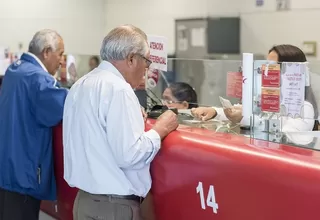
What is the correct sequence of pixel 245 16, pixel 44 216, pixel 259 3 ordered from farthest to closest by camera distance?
pixel 245 16 → pixel 259 3 → pixel 44 216

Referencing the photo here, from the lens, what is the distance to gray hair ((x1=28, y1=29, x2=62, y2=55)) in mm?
3039

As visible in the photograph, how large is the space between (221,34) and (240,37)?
0.81 ft

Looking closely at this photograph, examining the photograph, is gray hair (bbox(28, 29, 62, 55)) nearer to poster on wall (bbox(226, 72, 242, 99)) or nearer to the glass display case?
the glass display case

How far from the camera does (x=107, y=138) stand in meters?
2.01

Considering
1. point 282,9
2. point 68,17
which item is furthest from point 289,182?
point 68,17

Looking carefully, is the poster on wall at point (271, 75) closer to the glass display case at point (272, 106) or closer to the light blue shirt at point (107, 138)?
the glass display case at point (272, 106)

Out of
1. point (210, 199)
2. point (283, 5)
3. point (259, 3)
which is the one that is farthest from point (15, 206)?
point (259, 3)


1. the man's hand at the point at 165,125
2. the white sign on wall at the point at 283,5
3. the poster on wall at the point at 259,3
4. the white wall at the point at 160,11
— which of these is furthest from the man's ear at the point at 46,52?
the white wall at the point at 160,11

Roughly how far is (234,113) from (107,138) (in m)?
0.64

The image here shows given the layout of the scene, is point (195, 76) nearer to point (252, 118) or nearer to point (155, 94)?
point (155, 94)

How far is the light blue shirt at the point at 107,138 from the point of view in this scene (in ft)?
6.41

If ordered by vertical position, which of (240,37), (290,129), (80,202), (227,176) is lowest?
(80,202)

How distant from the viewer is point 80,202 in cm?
222

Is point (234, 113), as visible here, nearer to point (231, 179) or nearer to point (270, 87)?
point (270, 87)
